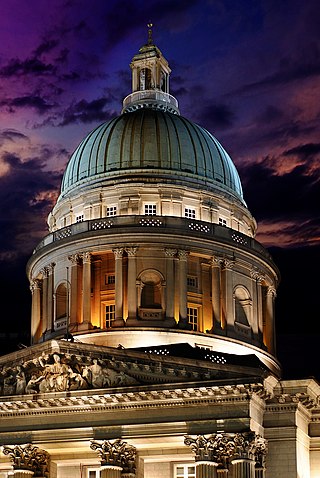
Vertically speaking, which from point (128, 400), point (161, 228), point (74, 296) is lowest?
point (128, 400)

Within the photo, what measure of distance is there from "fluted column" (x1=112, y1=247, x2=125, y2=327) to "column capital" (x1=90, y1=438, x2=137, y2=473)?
15132 millimetres

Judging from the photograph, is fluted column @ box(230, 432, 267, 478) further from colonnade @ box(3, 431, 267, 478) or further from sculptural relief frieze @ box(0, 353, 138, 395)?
sculptural relief frieze @ box(0, 353, 138, 395)

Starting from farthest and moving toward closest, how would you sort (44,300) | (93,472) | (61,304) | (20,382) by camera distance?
(44,300) → (61,304) → (93,472) → (20,382)

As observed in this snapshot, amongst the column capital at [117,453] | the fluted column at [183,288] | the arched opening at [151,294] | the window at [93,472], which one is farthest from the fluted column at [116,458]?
the arched opening at [151,294]

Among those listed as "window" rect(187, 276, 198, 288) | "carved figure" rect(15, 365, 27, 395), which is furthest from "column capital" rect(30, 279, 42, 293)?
"carved figure" rect(15, 365, 27, 395)

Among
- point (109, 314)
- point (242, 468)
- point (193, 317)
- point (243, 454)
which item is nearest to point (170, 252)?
point (193, 317)

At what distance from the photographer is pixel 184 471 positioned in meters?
63.1

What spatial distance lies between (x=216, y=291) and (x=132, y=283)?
18.9ft

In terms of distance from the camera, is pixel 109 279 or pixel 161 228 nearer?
pixel 161 228

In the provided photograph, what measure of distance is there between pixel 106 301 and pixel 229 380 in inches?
843

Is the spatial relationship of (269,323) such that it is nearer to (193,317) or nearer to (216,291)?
(216,291)

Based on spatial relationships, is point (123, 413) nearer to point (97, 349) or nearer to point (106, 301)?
point (97, 349)

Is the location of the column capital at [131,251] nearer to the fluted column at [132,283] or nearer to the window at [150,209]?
the fluted column at [132,283]

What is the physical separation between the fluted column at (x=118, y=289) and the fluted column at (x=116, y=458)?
49.8ft
